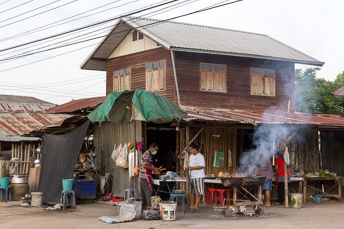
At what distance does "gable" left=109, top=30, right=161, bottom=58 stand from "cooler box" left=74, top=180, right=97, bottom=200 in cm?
726

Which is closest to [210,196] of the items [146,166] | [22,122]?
[146,166]

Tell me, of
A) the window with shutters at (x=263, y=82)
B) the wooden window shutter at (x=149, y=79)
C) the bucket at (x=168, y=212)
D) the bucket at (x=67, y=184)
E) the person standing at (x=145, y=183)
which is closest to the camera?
the bucket at (x=168, y=212)

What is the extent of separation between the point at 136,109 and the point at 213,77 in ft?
26.1

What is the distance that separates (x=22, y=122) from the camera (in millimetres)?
26641

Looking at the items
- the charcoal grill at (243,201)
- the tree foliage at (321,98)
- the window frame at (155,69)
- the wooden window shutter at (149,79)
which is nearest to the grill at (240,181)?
the charcoal grill at (243,201)

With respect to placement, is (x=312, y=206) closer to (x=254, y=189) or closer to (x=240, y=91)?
(x=254, y=189)

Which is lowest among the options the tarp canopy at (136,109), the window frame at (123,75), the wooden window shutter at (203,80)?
the tarp canopy at (136,109)

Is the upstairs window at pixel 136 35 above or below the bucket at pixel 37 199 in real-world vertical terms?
above

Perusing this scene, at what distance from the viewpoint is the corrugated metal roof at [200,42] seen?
68.9 ft

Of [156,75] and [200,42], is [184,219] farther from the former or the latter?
[200,42]

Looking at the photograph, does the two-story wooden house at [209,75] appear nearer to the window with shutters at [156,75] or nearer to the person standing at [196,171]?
the window with shutters at [156,75]

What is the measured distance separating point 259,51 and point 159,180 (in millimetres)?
9756

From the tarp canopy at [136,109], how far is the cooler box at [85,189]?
9.34ft

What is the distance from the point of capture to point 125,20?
→ 22.3 meters
